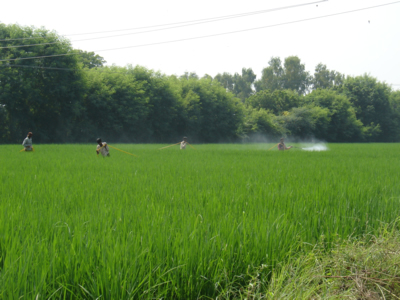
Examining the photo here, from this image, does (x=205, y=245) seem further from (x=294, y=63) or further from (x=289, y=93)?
(x=294, y=63)

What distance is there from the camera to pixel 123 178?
5.82 m

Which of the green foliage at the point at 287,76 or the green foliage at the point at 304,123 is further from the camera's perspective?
the green foliage at the point at 287,76

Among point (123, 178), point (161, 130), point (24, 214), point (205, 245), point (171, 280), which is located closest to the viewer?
point (171, 280)

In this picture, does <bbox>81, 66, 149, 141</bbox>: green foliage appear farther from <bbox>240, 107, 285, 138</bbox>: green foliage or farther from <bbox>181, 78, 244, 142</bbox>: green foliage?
<bbox>240, 107, 285, 138</bbox>: green foliage

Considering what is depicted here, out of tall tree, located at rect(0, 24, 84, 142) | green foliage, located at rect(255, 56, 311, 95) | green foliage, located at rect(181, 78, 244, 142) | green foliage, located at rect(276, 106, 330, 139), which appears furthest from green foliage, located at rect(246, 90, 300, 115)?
tall tree, located at rect(0, 24, 84, 142)

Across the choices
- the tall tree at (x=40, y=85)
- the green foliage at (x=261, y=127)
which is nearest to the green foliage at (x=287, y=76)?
the green foliage at (x=261, y=127)

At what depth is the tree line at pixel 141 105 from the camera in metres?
28.7

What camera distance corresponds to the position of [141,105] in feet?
124

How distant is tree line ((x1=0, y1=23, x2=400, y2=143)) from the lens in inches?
1131

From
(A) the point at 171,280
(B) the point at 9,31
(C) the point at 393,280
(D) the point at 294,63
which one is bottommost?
(C) the point at 393,280

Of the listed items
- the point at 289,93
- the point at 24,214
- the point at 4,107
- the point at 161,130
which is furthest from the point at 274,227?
the point at 289,93

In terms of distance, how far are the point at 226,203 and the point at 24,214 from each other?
1.99 m

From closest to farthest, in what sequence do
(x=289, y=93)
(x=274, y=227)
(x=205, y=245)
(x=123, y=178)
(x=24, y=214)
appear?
(x=205, y=245)
(x=274, y=227)
(x=24, y=214)
(x=123, y=178)
(x=289, y=93)

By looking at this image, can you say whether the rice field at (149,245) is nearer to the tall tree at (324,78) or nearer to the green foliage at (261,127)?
the green foliage at (261,127)
